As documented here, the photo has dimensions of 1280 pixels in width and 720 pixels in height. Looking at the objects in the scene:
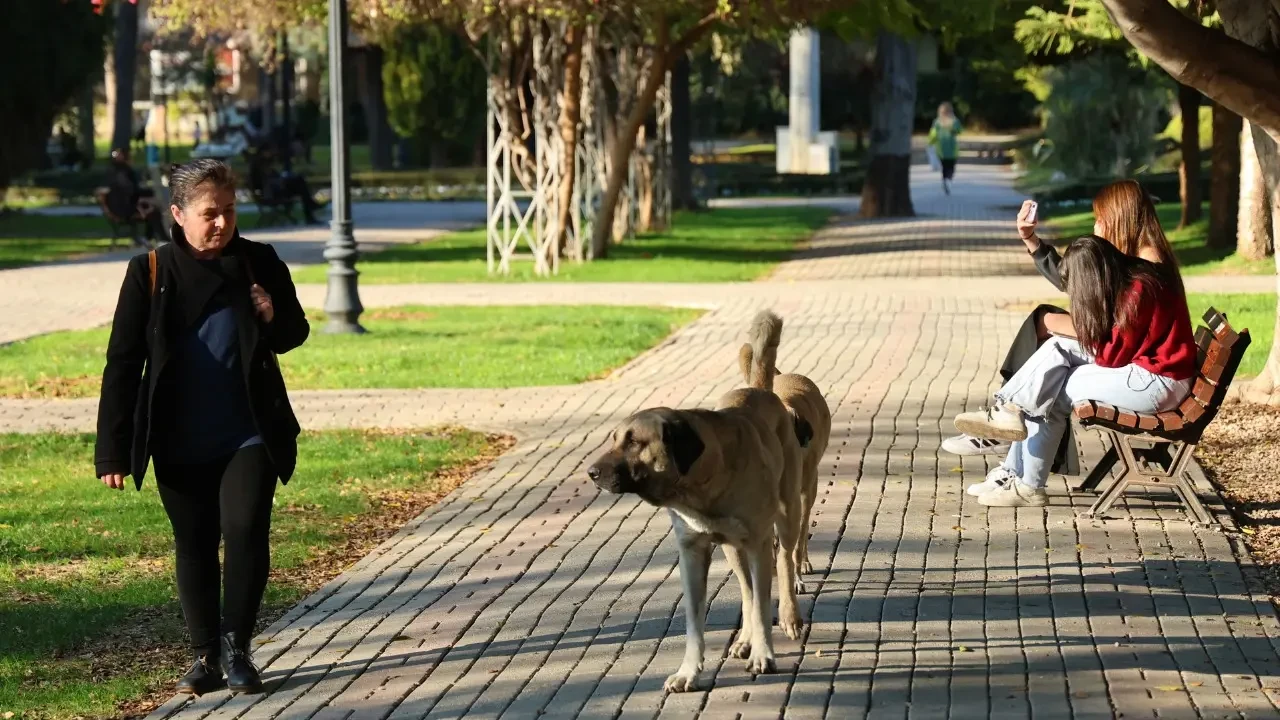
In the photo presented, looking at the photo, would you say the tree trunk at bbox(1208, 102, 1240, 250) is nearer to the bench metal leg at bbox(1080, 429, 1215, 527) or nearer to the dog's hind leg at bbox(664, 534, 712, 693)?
the bench metal leg at bbox(1080, 429, 1215, 527)

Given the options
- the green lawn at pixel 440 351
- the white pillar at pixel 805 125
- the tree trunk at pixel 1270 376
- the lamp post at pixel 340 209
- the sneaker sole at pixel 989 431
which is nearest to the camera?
the sneaker sole at pixel 989 431

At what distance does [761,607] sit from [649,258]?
Answer: 20350mm

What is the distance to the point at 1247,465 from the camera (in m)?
10.0

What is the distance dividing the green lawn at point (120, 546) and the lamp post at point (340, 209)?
17.7 ft

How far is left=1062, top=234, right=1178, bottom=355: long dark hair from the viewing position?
26.3 ft

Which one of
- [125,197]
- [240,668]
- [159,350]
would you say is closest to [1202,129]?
[125,197]

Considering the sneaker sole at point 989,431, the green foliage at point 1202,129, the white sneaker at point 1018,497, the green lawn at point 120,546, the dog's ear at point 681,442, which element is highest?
the green foliage at point 1202,129

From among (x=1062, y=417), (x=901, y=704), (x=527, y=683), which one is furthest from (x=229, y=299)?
(x=1062, y=417)

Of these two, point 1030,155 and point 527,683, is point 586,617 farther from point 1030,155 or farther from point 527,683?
point 1030,155

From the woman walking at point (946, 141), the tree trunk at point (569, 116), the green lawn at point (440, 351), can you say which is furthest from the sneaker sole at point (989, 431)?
→ the woman walking at point (946, 141)

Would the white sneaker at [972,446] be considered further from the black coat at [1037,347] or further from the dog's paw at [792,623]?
the dog's paw at [792,623]

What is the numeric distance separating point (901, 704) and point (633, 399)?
7.20 meters

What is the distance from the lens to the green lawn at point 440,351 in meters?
13.9

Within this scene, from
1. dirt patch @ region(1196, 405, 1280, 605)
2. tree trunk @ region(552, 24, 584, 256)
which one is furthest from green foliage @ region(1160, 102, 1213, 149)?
dirt patch @ region(1196, 405, 1280, 605)
